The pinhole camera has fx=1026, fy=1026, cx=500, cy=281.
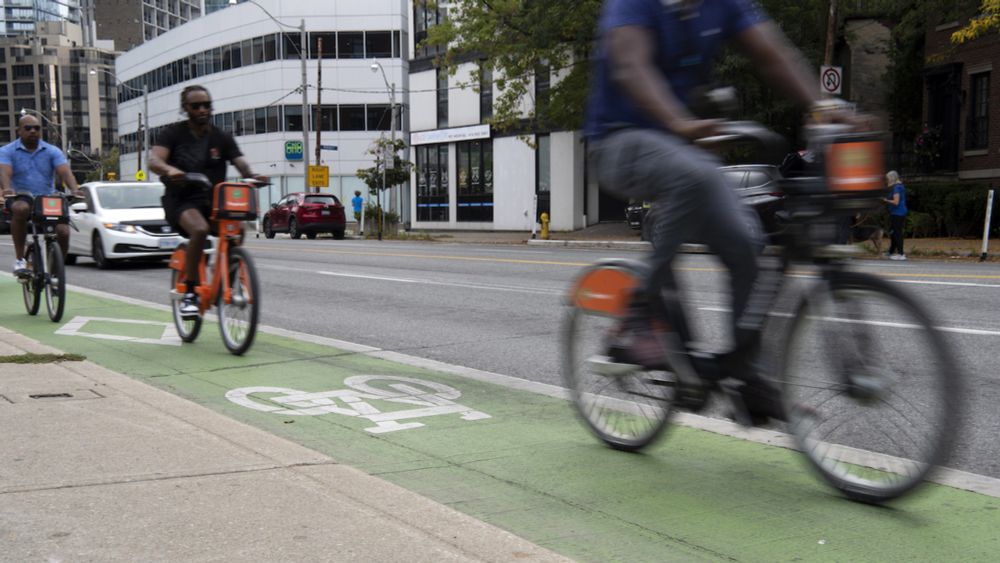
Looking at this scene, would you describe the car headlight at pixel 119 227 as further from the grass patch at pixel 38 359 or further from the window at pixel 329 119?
the window at pixel 329 119

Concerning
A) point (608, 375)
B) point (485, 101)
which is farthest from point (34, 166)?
point (485, 101)

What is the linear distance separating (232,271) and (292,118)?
5590 cm

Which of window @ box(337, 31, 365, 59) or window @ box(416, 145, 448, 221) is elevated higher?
window @ box(337, 31, 365, 59)

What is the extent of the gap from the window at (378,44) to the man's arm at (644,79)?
59.0 metres

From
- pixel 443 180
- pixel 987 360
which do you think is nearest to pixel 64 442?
pixel 987 360

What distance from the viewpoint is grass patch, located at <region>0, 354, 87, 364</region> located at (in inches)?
251

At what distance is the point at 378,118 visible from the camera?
200 feet

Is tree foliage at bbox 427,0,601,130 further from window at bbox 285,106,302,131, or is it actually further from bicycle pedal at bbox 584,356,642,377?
window at bbox 285,106,302,131

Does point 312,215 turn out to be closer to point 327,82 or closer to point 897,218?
point 897,218

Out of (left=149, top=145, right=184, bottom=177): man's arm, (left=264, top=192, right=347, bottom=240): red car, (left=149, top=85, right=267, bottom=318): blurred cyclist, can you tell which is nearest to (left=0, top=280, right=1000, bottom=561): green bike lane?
(left=149, top=85, right=267, bottom=318): blurred cyclist

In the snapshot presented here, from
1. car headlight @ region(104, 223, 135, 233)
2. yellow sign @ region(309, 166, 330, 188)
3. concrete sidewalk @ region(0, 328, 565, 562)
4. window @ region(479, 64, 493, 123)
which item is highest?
window @ region(479, 64, 493, 123)

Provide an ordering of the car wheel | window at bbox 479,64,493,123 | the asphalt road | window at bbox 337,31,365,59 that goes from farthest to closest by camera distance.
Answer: window at bbox 337,31,365,59
window at bbox 479,64,493,123
the car wheel
the asphalt road

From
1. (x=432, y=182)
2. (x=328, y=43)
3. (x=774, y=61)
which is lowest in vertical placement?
(x=774, y=61)

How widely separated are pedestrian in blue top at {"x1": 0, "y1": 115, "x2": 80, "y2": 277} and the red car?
26.1m
